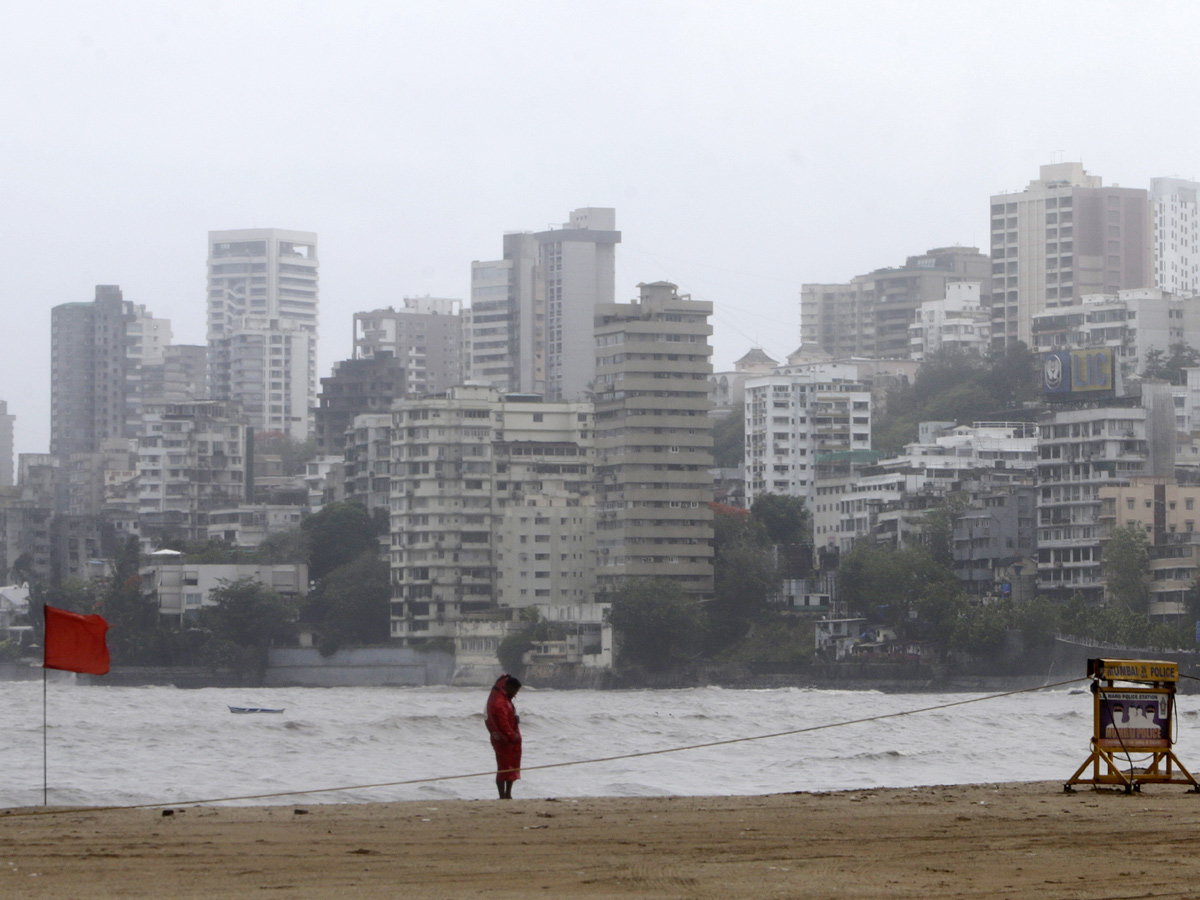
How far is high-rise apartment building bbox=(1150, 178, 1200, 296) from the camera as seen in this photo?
15062 cm

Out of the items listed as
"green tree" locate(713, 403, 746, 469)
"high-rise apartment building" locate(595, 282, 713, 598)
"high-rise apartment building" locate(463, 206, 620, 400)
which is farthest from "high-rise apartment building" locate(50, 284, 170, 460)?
"high-rise apartment building" locate(595, 282, 713, 598)

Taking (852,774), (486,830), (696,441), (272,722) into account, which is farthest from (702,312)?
(486,830)

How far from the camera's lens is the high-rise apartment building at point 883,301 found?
160 m

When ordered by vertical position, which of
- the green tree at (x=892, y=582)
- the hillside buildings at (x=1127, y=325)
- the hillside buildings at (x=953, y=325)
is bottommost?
the green tree at (x=892, y=582)

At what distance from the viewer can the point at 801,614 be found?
9725 centimetres

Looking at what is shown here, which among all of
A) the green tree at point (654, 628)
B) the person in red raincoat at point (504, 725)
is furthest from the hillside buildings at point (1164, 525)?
the person in red raincoat at point (504, 725)

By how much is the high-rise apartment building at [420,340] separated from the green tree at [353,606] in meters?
70.0

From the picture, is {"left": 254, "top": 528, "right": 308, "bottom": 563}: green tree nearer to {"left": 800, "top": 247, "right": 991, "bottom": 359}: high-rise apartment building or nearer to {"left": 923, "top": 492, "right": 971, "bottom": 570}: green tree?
{"left": 923, "top": 492, "right": 971, "bottom": 570}: green tree

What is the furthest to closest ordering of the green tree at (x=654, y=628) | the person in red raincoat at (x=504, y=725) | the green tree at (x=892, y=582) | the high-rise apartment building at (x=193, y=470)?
the high-rise apartment building at (x=193, y=470)
the green tree at (x=654, y=628)
the green tree at (x=892, y=582)
the person in red raincoat at (x=504, y=725)

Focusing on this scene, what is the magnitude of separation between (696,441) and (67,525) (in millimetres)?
50166

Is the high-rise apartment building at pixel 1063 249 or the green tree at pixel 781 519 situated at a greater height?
the high-rise apartment building at pixel 1063 249

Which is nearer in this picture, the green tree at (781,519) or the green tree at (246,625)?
the green tree at (246,625)

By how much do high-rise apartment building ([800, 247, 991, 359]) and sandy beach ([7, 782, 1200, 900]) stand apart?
141 meters

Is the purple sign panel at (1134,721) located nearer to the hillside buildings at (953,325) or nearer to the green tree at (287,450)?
the hillside buildings at (953,325)
